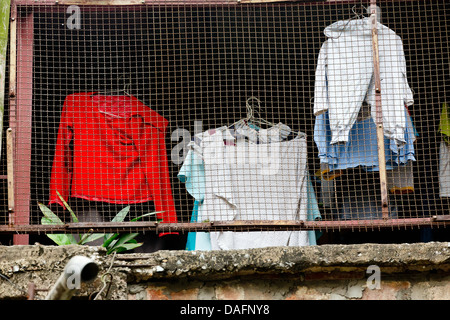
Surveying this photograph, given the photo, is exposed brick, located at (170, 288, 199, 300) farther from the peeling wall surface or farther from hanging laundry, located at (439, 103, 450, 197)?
hanging laundry, located at (439, 103, 450, 197)

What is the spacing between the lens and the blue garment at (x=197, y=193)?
6426 millimetres

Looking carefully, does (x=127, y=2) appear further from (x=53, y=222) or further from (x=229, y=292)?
(x=229, y=292)

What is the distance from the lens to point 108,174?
21.7 ft

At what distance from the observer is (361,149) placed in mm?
6262

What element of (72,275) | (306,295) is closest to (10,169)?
(72,275)

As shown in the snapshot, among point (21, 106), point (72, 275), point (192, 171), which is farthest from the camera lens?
point (192, 171)

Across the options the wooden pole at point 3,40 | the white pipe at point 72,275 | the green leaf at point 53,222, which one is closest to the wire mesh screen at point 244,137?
the green leaf at point 53,222

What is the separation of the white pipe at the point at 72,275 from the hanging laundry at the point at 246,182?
7.11 feet

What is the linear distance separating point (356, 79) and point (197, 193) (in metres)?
1.48

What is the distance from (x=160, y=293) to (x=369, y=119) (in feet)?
6.90


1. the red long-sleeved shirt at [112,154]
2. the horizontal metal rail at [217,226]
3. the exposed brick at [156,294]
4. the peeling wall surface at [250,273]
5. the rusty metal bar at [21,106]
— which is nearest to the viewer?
the peeling wall surface at [250,273]

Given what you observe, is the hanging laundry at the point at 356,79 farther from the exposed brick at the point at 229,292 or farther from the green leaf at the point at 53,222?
the green leaf at the point at 53,222

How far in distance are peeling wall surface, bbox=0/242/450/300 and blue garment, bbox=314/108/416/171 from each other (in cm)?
92

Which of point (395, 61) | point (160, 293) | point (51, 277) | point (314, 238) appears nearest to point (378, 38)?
point (395, 61)
